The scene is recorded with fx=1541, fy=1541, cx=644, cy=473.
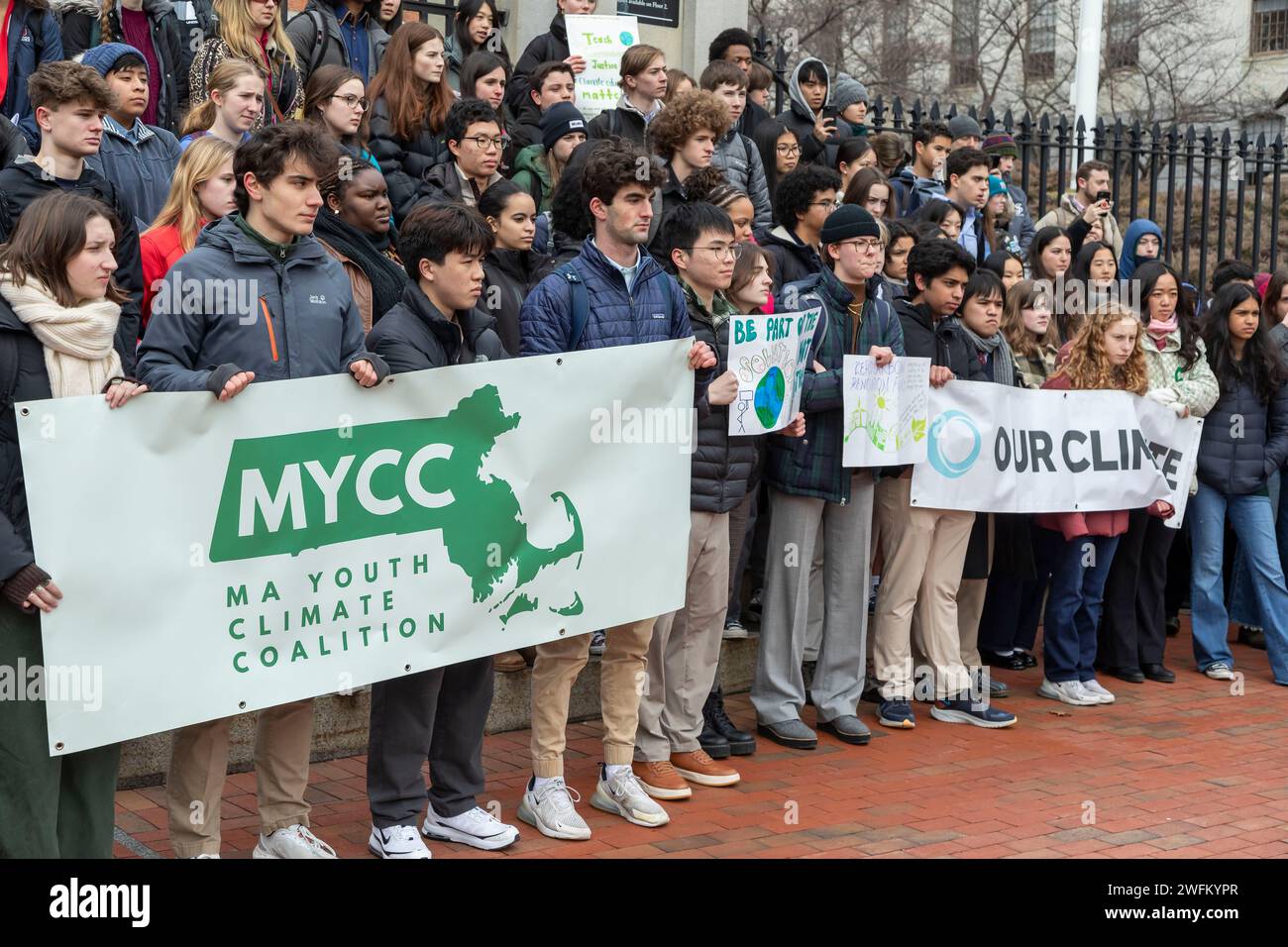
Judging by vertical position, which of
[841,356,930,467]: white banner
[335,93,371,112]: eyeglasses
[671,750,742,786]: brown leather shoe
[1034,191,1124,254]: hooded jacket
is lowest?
[671,750,742,786]: brown leather shoe

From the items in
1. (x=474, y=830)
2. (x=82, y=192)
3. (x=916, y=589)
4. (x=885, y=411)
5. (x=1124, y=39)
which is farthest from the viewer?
(x=1124, y=39)

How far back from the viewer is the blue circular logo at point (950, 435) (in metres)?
7.91

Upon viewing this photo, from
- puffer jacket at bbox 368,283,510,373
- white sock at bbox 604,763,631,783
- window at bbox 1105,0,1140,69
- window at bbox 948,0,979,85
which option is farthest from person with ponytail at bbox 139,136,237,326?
window at bbox 1105,0,1140,69

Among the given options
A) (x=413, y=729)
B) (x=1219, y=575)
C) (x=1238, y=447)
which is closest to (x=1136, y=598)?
(x=1219, y=575)

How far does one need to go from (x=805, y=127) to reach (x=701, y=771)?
6.63m

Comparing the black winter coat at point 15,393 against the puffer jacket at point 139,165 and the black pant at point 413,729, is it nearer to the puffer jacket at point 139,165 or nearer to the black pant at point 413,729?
the black pant at point 413,729

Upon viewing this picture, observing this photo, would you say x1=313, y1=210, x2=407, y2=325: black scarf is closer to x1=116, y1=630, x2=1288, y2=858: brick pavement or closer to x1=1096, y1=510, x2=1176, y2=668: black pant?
x1=116, y1=630, x2=1288, y2=858: brick pavement

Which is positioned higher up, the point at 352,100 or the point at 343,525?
the point at 352,100

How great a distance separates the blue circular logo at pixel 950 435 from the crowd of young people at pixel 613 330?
0.74 feet

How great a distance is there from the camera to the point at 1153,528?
9.17m

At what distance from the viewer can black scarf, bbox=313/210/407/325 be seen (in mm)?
6805

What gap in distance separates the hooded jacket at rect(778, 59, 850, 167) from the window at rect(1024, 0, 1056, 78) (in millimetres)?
19166

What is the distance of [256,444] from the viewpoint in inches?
197

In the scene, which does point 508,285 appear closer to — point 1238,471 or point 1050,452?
point 1050,452
